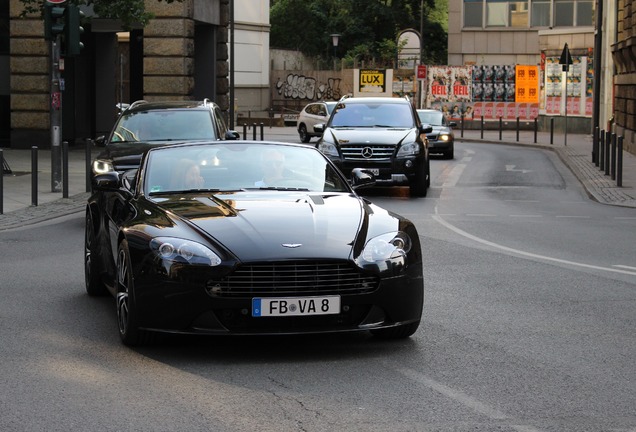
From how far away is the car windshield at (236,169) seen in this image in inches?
364

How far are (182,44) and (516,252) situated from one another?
23271 millimetres

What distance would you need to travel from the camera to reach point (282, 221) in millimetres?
8172

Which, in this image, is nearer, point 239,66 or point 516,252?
point 516,252

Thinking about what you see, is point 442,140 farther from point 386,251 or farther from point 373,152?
point 386,251

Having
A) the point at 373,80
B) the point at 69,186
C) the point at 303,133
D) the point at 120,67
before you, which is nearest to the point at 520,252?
the point at 69,186

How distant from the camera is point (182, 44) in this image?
118ft

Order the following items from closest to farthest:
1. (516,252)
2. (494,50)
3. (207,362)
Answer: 1. (207,362)
2. (516,252)
3. (494,50)

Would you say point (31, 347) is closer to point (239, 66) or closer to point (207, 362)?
point (207, 362)

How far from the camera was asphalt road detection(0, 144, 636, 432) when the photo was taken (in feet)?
20.7

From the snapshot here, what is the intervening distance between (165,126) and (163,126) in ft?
0.10

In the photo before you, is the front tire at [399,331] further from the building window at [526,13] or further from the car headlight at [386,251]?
the building window at [526,13]

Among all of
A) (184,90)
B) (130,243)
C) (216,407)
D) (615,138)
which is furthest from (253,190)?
(184,90)

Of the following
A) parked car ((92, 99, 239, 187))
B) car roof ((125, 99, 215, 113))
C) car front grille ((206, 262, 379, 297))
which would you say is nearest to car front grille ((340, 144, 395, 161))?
parked car ((92, 99, 239, 187))

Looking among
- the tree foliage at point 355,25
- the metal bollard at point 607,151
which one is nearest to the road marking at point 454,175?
the metal bollard at point 607,151
